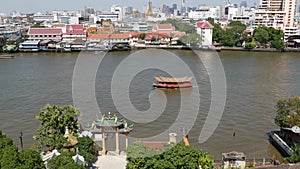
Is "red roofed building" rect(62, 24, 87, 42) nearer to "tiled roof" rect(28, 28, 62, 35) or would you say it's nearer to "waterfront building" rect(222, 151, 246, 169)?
"tiled roof" rect(28, 28, 62, 35)

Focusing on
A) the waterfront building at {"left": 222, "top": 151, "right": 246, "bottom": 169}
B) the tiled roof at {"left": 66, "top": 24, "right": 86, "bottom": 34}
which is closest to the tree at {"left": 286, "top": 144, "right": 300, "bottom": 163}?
the waterfront building at {"left": 222, "top": 151, "right": 246, "bottom": 169}

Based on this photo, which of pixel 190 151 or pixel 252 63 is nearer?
pixel 190 151

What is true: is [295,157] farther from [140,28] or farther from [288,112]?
[140,28]

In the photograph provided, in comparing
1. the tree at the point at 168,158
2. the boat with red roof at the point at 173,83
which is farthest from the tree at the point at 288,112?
the boat with red roof at the point at 173,83

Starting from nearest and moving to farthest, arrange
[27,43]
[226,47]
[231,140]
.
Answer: [231,140] < [27,43] < [226,47]

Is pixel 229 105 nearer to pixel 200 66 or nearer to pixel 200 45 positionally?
pixel 200 66

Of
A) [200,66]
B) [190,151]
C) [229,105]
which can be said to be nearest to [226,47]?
[200,66]

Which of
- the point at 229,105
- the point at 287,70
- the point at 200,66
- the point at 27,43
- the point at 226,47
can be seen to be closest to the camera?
the point at 229,105
